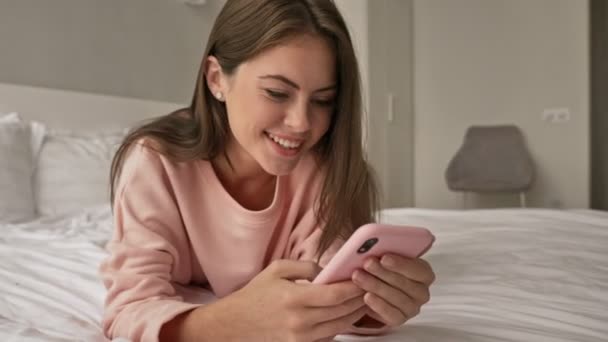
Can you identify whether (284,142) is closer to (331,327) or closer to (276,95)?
(276,95)

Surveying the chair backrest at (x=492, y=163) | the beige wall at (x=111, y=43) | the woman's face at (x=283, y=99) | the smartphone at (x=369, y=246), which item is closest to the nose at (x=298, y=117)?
the woman's face at (x=283, y=99)

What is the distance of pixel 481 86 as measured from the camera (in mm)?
3348

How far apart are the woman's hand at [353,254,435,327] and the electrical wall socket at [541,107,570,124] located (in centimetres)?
292

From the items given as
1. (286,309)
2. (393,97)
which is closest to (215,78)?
(286,309)

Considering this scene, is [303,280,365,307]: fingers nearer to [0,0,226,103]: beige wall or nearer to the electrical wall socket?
[0,0,226,103]: beige wall

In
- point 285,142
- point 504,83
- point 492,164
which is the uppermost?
point 504,83

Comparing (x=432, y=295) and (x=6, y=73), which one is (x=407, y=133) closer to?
(x=6, y=73)

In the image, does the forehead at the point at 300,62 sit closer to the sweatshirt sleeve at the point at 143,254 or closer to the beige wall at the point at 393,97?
the sweatshirt sleeve at the point at 143,254

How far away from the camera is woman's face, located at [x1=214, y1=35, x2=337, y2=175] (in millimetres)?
691

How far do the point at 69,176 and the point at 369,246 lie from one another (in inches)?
59.5

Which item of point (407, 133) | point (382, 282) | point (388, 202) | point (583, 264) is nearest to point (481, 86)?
point (407, 133)

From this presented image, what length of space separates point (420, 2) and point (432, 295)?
3.03 m

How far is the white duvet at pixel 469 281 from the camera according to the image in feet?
2.06

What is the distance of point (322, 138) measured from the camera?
0.85 metres
